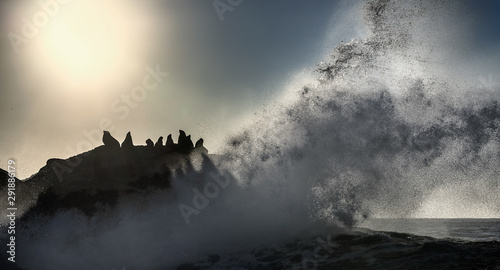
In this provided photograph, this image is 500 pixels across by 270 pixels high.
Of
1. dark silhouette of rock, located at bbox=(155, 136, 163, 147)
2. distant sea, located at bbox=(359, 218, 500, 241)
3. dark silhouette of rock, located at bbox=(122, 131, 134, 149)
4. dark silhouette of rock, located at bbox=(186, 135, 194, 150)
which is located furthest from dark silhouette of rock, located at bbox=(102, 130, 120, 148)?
distant sea, located at bbox=(359, 218, 500, 241)

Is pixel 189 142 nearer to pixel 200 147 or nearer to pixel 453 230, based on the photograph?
pixel 200 147

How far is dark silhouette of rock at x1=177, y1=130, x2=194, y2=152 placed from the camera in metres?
26.8

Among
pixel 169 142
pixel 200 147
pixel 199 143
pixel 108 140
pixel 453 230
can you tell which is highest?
pixel 108 140

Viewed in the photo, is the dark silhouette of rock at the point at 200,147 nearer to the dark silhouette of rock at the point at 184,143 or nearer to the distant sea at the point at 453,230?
the dark silhouette of rock at the point at 184,143

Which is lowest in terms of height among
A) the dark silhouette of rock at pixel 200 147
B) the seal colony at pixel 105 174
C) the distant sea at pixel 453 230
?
the distant sea at pixel 453 230

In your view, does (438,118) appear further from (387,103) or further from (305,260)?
(305,260)

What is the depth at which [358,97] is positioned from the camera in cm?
2464

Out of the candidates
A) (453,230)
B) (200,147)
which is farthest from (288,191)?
(453,230)

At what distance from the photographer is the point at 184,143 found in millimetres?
27031

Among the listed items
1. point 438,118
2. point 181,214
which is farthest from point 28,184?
point 438,118

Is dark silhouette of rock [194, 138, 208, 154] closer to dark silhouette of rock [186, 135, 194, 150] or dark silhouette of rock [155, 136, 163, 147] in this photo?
dark silhouette of rock [186, 135, 194, 150]

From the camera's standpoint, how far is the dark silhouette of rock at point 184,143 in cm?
2679

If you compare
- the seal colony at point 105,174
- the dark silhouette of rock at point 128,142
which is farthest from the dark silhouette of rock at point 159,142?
the dark silhouette of rock at point 128,142

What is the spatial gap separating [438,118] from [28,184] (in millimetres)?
27875
